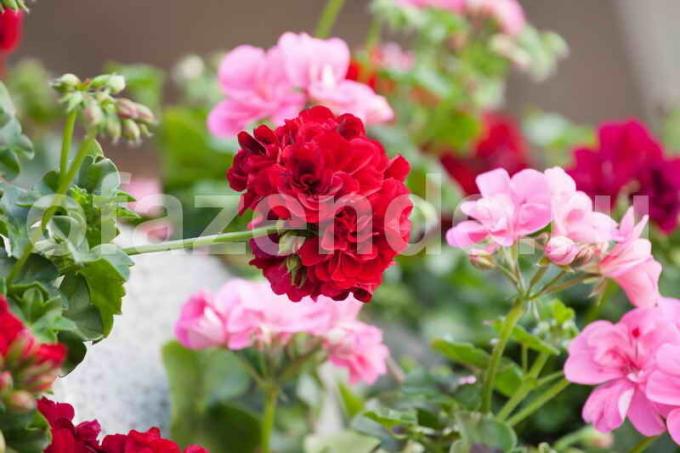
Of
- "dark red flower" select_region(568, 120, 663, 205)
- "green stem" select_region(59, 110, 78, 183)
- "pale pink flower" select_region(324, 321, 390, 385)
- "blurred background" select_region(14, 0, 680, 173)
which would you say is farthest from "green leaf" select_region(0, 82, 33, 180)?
"blurred background" select_region(14, 0, 680, 173)

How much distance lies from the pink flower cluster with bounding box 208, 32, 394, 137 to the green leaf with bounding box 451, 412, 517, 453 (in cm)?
20

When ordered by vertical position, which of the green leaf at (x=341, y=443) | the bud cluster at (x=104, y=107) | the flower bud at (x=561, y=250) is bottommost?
the green leaf at (x=341, y=443)

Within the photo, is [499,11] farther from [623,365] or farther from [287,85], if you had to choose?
[623,365]

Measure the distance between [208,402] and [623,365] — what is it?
0.29 metres

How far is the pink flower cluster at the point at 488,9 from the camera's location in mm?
942

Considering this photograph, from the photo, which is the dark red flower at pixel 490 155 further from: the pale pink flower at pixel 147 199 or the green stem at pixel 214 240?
the green stem at pixel 214 240

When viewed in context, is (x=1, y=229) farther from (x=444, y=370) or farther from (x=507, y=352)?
(x=507, y=352)

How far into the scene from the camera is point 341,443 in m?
0.65

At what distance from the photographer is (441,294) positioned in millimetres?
953

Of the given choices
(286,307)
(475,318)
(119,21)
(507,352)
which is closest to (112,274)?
(286,307)

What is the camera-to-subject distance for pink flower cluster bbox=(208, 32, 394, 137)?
2.01 feet

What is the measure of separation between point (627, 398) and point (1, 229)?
303 millimetres

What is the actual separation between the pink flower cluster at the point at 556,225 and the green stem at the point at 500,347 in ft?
0.13

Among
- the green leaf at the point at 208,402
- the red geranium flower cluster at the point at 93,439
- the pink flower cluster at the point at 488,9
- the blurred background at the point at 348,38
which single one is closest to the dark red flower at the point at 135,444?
the red geranium flower cluster at the point at 93,439
